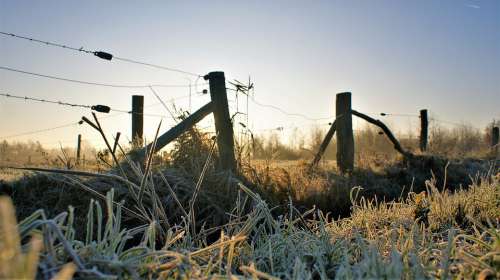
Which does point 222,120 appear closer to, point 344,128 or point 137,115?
point 137,115

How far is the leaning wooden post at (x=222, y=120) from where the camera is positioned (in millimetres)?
6480

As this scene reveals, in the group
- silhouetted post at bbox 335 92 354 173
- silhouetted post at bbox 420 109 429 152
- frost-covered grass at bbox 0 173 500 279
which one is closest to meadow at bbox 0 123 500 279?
frost-covered grass at bbox 0 173 500 279

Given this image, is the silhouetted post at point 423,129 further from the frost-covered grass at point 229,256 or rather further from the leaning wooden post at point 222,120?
the frost-covered grass at point 229,256

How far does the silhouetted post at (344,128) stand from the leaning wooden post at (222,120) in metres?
3.89

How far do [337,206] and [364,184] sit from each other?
169 centimetres

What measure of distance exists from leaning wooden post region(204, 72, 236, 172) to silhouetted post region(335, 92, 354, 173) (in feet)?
12.8

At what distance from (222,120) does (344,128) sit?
424 cm

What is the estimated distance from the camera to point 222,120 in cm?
677

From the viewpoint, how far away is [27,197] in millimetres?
5203

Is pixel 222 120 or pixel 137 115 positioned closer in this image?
pixel 222 120

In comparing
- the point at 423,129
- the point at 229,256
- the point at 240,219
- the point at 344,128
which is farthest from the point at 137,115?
the point at 423,129

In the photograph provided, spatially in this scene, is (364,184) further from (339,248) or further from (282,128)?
(339,248)

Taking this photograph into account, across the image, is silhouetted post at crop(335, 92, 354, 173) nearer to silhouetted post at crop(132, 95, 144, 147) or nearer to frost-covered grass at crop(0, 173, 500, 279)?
silhouetted post at crop(132, 95, 144, 147)

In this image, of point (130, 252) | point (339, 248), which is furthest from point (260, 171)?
point (130, 252)
